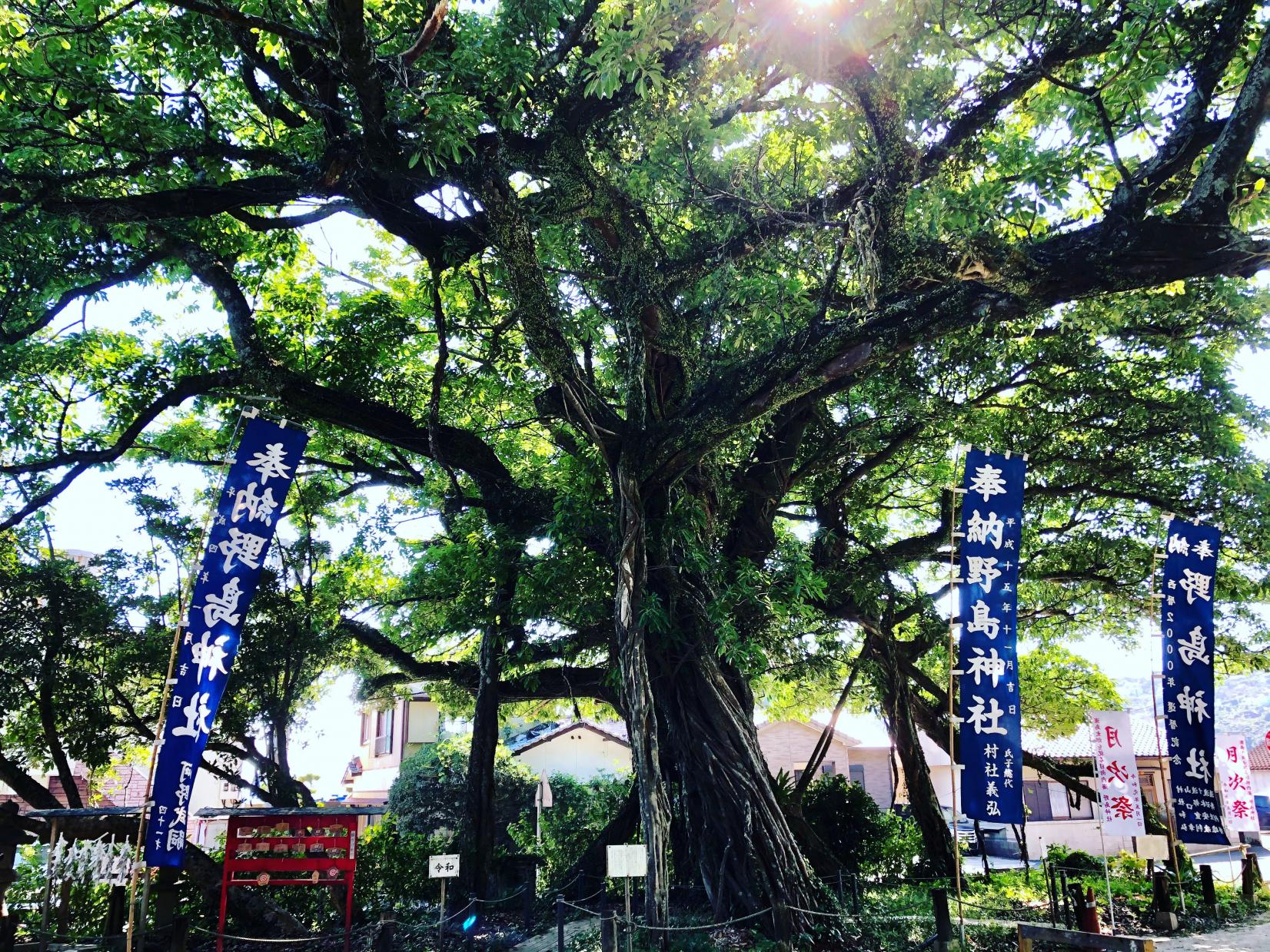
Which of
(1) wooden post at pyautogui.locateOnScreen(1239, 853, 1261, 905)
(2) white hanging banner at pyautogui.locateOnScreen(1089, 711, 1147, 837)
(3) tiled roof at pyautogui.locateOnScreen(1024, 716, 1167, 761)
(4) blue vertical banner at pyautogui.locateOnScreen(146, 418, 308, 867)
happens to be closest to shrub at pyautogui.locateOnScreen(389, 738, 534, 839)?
(2) white hanging banner at pyautogui.locateOnScreen(1089, 711, 1147, 837)

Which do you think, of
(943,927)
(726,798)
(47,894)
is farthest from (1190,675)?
(47,894)

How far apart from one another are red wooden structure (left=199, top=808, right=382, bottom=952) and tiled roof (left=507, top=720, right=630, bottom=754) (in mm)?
15214

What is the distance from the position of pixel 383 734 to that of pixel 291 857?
19921 millimetres

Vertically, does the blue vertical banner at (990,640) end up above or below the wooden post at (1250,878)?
above

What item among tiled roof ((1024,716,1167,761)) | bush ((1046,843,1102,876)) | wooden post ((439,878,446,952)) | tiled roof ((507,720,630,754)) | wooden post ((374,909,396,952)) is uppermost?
tiled roof ((507,720,630,754))

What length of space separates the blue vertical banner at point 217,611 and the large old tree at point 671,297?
179 cm

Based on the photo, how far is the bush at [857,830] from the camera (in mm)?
15273

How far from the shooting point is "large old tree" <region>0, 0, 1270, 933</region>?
7098 millimetres

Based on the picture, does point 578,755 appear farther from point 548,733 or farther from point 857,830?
point 857,830

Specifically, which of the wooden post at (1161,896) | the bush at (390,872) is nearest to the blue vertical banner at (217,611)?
the bush at (390,872)

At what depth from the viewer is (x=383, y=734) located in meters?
28.0

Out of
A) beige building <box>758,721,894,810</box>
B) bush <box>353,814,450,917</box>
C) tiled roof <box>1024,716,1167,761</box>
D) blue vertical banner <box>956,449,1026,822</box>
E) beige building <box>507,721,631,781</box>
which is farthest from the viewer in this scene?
beige building <box>758,721,894,810</box>

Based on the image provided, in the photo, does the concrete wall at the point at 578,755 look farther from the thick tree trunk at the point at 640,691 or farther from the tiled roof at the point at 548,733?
the thick tree trunk at the point at 640,691

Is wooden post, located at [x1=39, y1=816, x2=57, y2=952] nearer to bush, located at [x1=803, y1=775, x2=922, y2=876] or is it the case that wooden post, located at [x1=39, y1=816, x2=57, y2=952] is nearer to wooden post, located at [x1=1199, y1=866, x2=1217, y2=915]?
bush, located at [x1=803, y1=775, x2=922, y2=876]
